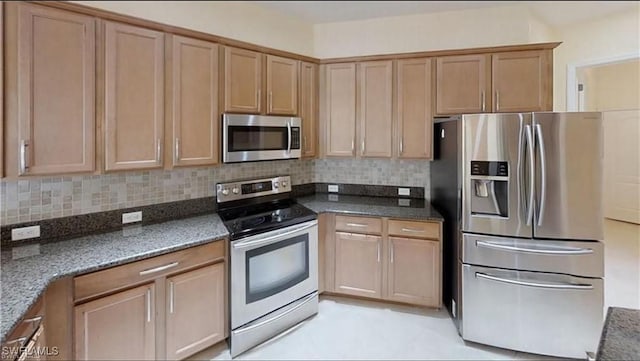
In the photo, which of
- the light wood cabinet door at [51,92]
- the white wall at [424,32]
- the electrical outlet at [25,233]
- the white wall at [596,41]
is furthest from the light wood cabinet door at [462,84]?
the electrical outlet at [25,233]

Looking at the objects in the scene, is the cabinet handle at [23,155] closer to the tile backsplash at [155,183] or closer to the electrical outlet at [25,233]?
the tile backsplash at [155,183]

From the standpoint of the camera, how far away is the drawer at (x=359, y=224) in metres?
2.98

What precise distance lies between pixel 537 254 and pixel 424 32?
1.93 m

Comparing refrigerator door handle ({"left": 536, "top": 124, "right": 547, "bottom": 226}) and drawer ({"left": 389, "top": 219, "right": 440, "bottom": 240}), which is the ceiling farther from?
drawer ({"left": 389, "top": 219, "right": 440, "bottom": 240})

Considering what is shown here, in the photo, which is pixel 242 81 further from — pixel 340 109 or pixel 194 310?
pixel 194 310

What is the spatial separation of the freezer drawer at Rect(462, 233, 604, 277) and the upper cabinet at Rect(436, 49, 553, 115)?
41.5 inches

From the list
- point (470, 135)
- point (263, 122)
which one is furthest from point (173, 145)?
point (470, 135)

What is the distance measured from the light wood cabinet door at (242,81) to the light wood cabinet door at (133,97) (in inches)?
19.1

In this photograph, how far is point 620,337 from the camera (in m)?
1.00

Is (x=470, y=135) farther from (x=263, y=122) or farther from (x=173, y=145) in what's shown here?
(x=173, y=145)

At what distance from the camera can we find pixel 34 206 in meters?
2.02

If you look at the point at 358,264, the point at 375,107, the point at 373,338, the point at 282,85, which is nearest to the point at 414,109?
the point at 375,107

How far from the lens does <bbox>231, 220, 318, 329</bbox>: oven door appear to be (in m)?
2.36

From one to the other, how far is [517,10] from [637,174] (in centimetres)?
420
